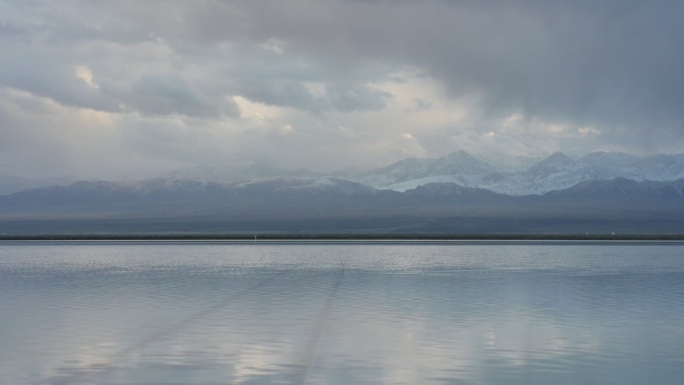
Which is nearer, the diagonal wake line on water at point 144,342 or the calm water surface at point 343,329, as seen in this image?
the diagonal wake line on water at point 144,342

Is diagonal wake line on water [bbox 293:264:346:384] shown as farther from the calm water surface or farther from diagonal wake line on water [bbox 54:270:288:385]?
diagonal wake line on water [bbox 54:270:288:385]

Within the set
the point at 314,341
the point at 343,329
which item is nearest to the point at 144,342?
the point at 314,341

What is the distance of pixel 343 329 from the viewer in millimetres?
23312

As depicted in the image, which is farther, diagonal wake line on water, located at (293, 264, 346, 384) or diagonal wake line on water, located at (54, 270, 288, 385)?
diagonal wake line on water, located at (293, 264, 346, 384)

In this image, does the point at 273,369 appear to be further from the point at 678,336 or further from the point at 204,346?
the point at 678,336

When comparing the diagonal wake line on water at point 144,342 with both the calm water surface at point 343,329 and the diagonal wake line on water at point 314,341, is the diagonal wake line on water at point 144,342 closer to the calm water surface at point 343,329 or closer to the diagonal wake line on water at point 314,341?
the calm water surface at point 343,329

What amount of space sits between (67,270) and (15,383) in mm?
A: 34642

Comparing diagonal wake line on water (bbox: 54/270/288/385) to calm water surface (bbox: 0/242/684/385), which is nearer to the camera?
diagonal wake line on water (bbox: 54/270/288/385)

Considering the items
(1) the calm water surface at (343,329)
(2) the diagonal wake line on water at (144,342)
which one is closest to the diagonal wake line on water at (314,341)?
(1) the calm water surface at (343,329)

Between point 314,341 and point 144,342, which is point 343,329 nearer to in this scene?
point 314,341

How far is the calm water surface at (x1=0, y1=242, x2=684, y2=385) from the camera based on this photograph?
673 inches

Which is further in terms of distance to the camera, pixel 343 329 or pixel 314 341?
pixel 343 329

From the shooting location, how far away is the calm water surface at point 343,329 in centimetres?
1709

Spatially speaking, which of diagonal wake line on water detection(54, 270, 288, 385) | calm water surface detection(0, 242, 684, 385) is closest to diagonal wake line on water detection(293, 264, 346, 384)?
calm water surface detection(0, 242, 684, 385)
